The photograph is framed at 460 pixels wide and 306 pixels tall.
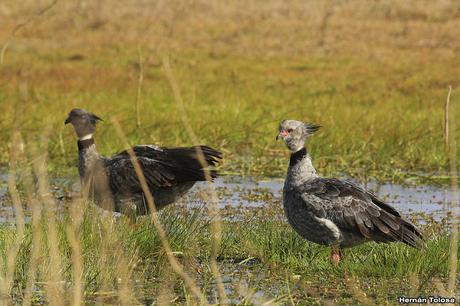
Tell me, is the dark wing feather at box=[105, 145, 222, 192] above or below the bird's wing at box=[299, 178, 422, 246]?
above

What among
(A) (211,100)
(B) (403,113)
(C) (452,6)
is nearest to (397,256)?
(B) (403,113)

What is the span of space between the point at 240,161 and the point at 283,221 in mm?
2949

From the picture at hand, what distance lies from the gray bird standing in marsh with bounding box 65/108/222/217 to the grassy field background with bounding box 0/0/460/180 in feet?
4.15

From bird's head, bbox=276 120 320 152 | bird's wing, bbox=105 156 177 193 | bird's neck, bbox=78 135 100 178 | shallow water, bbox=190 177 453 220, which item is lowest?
shallow water, bbox=190 177 453 220

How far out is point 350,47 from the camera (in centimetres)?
2266

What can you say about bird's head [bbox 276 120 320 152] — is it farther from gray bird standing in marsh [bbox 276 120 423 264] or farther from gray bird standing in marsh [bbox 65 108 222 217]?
gray bird standing in marsh [bbox 65 108 222 217]

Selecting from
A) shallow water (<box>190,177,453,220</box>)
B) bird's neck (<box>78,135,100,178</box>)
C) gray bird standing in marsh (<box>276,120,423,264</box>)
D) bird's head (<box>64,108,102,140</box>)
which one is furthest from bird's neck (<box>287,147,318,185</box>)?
shallow water (<box>190,177,453,220</box>)

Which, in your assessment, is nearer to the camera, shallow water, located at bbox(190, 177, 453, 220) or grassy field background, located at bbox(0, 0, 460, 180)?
shallow water, located at bbox(190, 177, 453, 220)

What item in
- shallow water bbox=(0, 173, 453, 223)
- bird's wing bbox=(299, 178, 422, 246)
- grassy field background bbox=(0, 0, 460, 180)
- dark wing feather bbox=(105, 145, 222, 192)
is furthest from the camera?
grassy field background bbox=(0, 0, 460, 180)

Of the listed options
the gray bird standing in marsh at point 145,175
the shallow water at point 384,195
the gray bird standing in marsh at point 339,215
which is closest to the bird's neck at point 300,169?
the gray bird standing in marsh at point 339,215

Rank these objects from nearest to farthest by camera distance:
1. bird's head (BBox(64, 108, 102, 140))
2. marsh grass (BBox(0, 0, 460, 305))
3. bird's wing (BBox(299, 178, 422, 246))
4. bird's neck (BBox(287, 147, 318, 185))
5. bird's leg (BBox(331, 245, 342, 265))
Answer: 1. marsh grass (BBox(0, 0, 460, 305))
2. bird's wing (BBox(299, 178, 422, 246))
3. bird's leg (BBox(331, 245, 342, 265))
4. bird's neck (BBox(287, 147, 318, 185))
5. bird's head (BBox(64, 108, 102, 140))

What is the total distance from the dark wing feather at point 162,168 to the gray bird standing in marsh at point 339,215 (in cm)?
93

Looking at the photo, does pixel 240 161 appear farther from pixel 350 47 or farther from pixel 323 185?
pixel 350 47

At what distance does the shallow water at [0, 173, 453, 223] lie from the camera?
9086 mm
